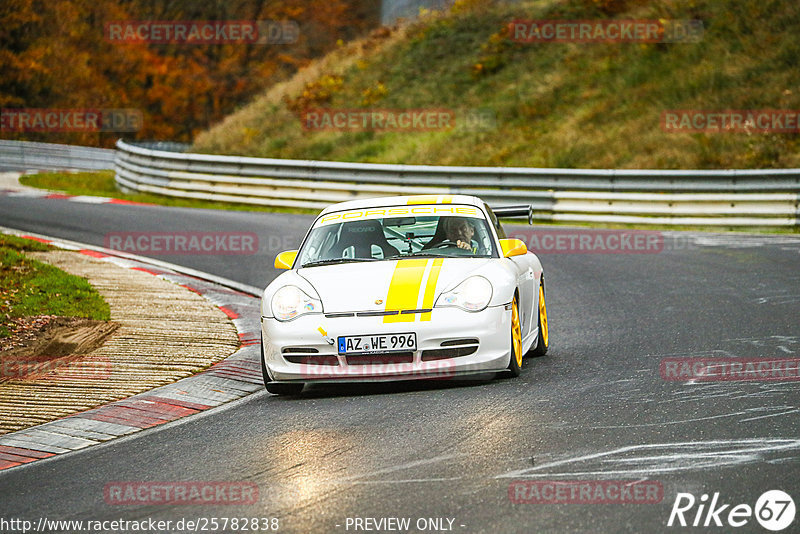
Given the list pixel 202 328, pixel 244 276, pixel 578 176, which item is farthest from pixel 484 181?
pixel 202 328

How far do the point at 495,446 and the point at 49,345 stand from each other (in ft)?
16.4

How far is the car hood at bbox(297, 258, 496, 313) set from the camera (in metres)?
7.59

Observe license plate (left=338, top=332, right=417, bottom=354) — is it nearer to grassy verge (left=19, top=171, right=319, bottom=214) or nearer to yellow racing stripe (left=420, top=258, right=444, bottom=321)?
yellow racing stripe (left=420, top=258, right=444, bottom=321)

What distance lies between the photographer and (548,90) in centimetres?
3095

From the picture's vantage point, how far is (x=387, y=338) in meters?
7.43

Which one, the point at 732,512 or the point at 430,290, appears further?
the point at 430,290

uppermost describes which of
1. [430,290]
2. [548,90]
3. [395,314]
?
[548,90]

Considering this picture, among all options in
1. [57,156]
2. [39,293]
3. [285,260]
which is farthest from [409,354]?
[57,156]

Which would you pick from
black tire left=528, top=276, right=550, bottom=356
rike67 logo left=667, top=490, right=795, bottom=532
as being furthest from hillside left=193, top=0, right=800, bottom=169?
rike67 logo left=667, top=490, right=795, bottom=532

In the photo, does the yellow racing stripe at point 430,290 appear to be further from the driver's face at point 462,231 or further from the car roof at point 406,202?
the car roof at point 406,202

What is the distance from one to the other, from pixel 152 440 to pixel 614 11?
29.2m

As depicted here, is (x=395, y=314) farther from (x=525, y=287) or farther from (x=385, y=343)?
(x=525, y=287)

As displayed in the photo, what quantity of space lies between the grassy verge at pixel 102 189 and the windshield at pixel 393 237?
14746mm

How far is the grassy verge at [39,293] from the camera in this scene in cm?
1059
